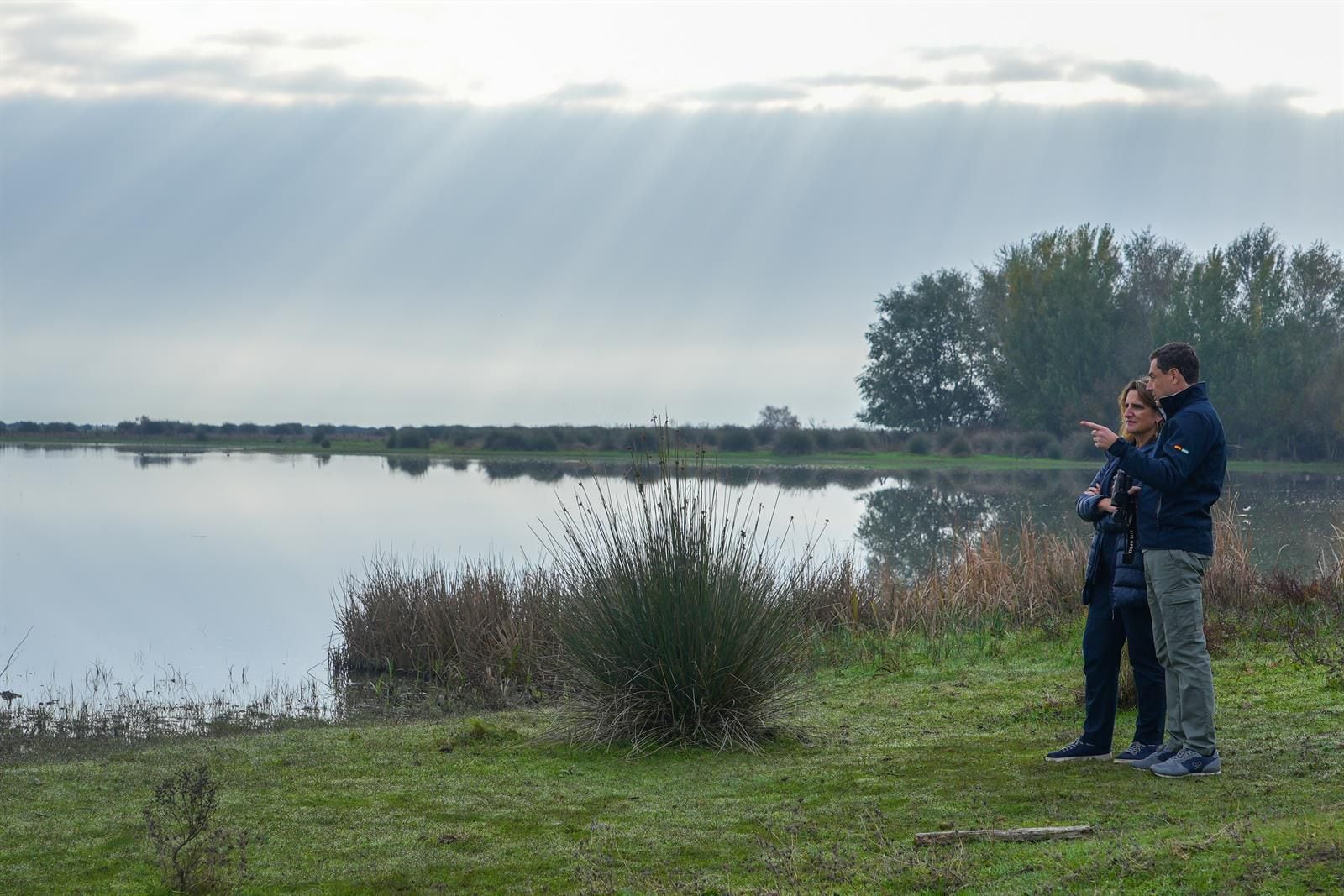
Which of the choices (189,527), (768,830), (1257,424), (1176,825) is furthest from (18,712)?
(1257,424)

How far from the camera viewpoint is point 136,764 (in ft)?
24.2

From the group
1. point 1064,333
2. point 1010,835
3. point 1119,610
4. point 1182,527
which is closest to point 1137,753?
point 1119,610

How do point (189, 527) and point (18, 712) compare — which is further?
point (189, 527)

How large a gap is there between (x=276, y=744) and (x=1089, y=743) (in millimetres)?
4978

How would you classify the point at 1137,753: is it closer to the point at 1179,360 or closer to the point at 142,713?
the point at 1179,360

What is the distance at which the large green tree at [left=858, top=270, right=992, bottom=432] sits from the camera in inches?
2783

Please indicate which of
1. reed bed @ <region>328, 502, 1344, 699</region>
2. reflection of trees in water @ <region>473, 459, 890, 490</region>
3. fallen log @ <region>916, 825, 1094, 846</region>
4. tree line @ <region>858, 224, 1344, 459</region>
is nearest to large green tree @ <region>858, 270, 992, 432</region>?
tree line @ <region>858, 224, 1344, 459</region>

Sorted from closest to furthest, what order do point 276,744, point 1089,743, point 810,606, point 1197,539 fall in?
point 1197,539 < point 1089,743 < point 276,744 < point 810,606

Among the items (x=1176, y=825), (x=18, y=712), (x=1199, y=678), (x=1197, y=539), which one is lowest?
(x=18, y=712)

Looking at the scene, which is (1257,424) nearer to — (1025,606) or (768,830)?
(1025,606)

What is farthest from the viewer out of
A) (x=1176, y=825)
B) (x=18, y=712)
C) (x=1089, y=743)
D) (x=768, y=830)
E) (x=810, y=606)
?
(x=810, y=606)

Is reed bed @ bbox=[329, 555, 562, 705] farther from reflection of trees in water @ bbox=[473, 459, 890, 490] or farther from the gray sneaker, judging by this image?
reflection of trees in water @ bbox=[473, 459, 890, 490]

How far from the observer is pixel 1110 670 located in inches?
249

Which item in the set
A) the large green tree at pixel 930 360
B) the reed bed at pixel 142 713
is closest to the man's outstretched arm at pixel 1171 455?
the reed bed at pixel 142 713
